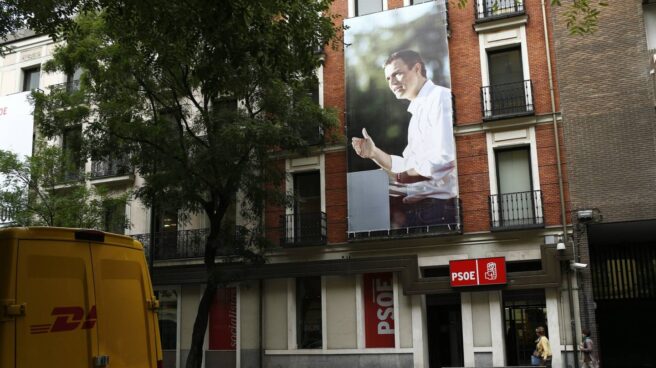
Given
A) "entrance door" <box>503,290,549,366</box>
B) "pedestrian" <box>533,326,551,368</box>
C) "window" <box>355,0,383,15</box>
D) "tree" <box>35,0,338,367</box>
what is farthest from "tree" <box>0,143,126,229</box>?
"pedestrian" <box>533,326,551,368</box>

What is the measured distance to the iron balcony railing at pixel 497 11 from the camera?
772 inches

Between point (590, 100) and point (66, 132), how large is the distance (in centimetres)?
1474

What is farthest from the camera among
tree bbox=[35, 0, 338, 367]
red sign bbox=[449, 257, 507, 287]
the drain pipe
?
red sign bbox=[449, 257, 507, 287]

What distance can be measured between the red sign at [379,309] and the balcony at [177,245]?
589 centimetres

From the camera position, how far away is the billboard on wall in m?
19.4

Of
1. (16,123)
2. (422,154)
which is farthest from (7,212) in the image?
(422,154)

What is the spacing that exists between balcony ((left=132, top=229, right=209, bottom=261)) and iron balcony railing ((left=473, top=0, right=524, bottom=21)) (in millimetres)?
11314

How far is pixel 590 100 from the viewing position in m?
18.4

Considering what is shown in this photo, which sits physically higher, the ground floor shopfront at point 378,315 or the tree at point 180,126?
the tree at point 180,126

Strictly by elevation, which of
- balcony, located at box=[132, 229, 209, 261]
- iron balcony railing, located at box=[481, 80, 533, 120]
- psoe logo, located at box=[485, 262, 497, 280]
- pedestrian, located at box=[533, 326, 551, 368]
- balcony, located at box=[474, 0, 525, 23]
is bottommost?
pedestrian, located at box=[533, 326, 551, 368]

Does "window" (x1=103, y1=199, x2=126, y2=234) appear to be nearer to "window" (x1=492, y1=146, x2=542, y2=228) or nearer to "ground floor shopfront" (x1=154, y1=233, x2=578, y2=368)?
"ground floor shopfront" (x1=154, y1=233, x2=578, y2=368)

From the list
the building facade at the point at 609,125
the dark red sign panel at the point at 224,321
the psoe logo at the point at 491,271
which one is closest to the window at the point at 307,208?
the dark red sign panel at the point at 224,321

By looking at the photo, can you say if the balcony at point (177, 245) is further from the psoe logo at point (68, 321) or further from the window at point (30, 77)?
the psoe logo at point (68, 321)

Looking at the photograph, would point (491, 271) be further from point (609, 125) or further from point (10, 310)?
point (10, 310)
